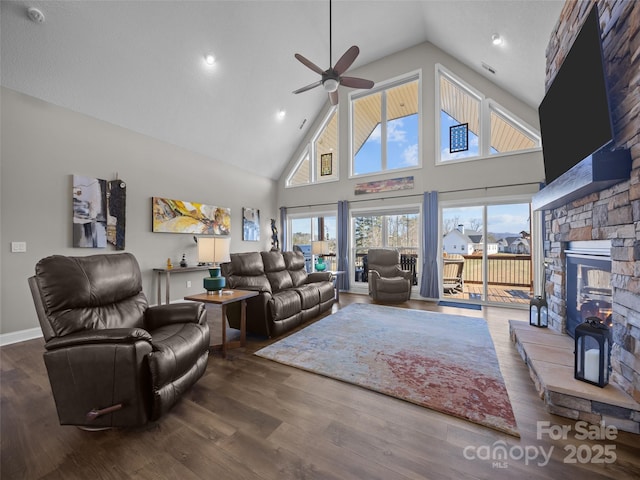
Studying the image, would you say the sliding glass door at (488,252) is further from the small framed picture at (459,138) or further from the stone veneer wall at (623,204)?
the stone veneer wall at (623,204)

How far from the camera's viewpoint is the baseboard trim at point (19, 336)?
10.0ft

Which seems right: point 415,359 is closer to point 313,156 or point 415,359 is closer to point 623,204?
point 623,204

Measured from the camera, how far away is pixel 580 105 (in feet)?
6.70

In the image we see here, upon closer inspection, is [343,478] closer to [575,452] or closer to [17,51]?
[575,452]

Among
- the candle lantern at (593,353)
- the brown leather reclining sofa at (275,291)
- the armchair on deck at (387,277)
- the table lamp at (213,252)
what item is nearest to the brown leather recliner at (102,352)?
the table lamp at (213,252)

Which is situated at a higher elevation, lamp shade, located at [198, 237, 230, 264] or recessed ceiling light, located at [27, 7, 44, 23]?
recessed ceiling light, located at [27, 7, 44, 23]

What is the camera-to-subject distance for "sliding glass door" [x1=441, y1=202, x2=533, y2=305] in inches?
191

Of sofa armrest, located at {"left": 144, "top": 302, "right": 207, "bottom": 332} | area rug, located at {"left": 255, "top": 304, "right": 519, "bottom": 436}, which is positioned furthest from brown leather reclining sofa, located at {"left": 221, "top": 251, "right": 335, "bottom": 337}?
sofa armrest, located at {"left": 144, "top": 302, "right": 207, "bottom": 332}

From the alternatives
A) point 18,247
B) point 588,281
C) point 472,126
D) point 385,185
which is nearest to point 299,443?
point 588,281

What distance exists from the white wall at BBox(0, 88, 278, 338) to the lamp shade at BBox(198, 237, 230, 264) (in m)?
2.42

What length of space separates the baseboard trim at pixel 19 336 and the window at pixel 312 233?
482 centimetres

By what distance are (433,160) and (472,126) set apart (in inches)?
37.8

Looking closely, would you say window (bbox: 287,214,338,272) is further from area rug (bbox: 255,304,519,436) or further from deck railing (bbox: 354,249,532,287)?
area rug (bbox: 255,304,519,436)

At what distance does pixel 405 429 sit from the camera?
161 cm
